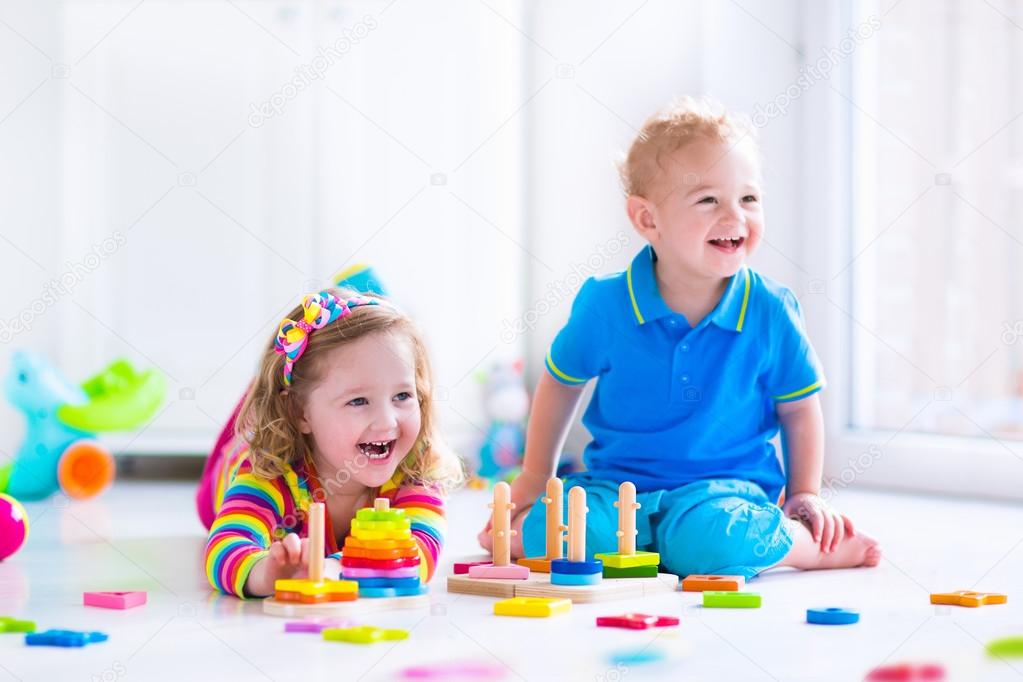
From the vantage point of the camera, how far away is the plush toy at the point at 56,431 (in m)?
2.13

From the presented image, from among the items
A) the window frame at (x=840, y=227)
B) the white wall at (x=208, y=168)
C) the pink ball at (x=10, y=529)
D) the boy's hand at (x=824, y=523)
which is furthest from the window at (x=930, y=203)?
the pink ball at (x=10, y=529)

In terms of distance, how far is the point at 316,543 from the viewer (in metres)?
1.15

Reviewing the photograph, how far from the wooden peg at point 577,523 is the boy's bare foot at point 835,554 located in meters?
0.27

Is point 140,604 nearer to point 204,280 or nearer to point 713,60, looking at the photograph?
point 204,280

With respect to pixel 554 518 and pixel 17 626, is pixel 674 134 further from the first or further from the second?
pixel 17 626

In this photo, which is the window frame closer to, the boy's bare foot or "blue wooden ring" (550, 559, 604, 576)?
the boy's bare foot

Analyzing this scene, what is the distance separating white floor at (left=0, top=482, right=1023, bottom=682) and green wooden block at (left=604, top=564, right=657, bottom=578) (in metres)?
0.05

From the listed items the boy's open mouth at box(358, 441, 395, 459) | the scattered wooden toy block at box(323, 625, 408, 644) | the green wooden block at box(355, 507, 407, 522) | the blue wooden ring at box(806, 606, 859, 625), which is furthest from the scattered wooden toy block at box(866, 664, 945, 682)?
the boy's open mouth at box(358, 441, 395, 459)

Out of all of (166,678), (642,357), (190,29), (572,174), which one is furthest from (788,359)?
(190,29)

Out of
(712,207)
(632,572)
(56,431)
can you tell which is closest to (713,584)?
(632,572)

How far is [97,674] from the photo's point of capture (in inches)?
36.3

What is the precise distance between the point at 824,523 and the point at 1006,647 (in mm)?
414

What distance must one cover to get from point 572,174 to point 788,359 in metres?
1.13

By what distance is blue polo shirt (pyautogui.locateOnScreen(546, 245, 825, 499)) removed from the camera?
147 centimetres
